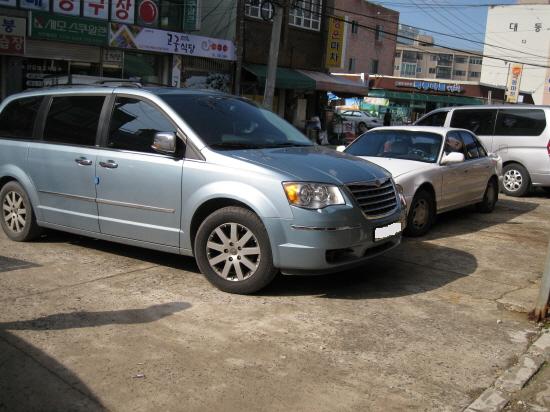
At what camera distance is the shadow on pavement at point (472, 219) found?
341 inches

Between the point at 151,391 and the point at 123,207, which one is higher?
the point at 123,207

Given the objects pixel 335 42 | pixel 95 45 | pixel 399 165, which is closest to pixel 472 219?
pixel 399 165

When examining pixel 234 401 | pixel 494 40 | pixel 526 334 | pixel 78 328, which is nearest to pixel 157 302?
pixel 78 328

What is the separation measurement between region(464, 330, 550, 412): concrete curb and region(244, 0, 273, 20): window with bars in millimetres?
21424

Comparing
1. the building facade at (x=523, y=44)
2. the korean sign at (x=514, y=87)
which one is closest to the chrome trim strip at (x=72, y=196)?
the korean sign at (x=514, y=87)

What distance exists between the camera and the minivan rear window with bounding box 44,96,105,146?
6.23 metres

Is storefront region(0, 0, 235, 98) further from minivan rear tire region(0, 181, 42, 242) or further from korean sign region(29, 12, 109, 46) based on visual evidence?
minivan rear tire region(0, 181, 42, 242)

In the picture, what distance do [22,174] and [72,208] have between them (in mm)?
903

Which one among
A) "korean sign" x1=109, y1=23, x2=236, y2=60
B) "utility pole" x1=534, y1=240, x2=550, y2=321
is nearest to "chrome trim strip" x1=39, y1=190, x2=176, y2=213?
"utility pole" x1=534, y1=240, x2=550, y2=321

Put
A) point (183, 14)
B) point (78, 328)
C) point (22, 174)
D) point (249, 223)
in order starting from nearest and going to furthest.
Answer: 1. point (78, 328)
2. point (249, 223)
3. point (22, 174)
4. point (183, 14)

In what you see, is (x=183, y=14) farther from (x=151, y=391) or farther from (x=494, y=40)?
(x=494, y=40)

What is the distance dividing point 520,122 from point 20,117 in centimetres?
1020

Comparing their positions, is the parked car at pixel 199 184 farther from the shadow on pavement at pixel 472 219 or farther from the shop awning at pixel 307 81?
the shop awning at pixel 307 81

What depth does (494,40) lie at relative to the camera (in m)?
95.3
